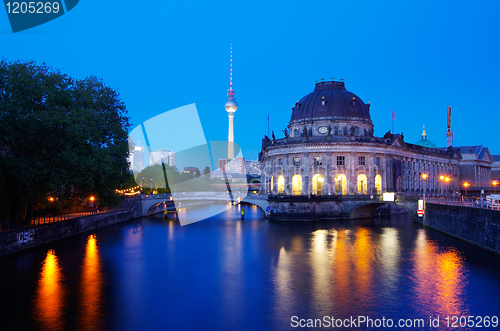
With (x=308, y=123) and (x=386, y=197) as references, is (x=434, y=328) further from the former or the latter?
(x=308, y=123)

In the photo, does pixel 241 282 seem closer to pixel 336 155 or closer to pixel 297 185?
pixel 336 155

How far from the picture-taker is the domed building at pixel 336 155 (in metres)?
81.2

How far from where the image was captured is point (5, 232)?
1522 inches

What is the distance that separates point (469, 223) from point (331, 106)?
5093 centimetres

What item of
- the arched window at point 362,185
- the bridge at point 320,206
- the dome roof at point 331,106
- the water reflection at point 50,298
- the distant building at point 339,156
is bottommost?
the water reflection at point 50,298

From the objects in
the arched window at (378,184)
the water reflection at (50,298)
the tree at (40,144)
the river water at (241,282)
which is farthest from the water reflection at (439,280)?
the arched window at (378,184)

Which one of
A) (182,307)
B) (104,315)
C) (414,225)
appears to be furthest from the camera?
(414,225)

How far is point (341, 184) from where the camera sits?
271 feet

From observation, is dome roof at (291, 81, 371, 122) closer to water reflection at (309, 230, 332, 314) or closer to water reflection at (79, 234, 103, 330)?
water reflection at (309, 230, 332, 314)

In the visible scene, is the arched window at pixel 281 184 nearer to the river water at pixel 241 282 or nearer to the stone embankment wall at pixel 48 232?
the stone embankment wall at pixel 48 232

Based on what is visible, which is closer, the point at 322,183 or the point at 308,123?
the point at 322,183

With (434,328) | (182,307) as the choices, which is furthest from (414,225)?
(182,307)

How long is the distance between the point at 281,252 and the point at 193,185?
98157mm

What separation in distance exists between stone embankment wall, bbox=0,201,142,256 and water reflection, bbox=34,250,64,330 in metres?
4.97
